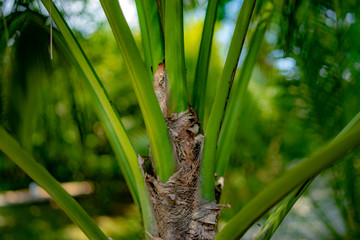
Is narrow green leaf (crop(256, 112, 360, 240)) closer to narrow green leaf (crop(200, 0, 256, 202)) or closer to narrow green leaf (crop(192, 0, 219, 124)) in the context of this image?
narrow green leaf (crop(200, 0, 256, 202))

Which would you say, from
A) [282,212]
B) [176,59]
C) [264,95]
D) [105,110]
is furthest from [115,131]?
[264,95]

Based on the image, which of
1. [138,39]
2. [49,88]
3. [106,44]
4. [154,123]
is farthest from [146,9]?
[106,44]

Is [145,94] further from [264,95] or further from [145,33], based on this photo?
[264,95]

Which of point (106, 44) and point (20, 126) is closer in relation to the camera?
point (20, 126)

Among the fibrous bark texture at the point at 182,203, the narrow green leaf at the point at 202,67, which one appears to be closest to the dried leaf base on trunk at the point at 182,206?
the fibrous bark texture at the point at 182,203

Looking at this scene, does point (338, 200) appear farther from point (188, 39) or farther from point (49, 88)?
point (49, 88)

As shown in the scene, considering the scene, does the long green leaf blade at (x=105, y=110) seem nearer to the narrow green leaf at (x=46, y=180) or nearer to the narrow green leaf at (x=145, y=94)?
the narrow green leaf at (x=145, y=94)
